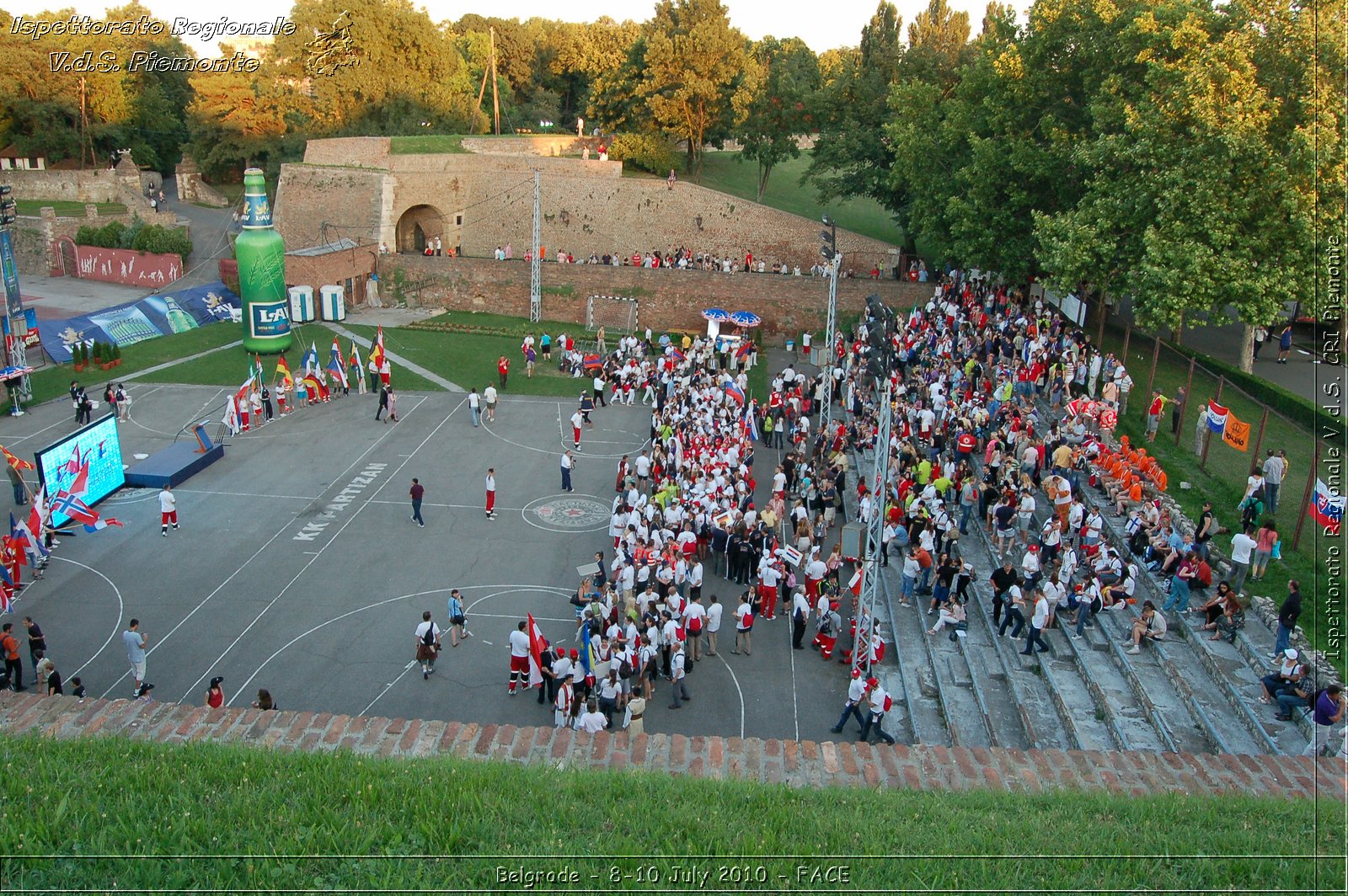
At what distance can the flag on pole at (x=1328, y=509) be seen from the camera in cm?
1412

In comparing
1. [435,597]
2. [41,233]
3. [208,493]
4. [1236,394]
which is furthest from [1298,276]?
[41,233]

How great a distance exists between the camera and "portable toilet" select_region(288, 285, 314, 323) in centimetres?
3938

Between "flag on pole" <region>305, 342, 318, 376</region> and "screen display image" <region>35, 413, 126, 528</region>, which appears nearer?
"screen display image" <region>35, 413, 126, 528</region>

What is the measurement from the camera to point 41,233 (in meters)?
48.1

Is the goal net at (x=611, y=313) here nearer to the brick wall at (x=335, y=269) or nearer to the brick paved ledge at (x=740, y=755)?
the brick wall at (x=335, y=269)

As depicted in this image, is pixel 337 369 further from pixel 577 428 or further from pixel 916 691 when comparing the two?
pixel 916 691

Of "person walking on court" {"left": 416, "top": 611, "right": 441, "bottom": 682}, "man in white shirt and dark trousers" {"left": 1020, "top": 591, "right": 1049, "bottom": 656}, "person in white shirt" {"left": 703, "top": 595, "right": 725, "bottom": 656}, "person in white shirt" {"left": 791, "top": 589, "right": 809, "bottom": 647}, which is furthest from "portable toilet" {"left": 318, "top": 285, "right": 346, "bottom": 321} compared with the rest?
"man in white shirt and dark trousers" {"left": 1020, "top": 591, "right": 1049, "bottom": 656}

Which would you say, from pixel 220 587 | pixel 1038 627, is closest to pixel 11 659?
pixel 220 587

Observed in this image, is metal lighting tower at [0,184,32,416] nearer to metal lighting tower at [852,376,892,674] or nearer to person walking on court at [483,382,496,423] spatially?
person walking on court at [483,382,496,423]

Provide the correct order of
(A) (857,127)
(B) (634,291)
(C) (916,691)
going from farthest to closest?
(B) (634,291) < (A) (857,127) < (C) (916,691)

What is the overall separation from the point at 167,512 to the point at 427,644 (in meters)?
8.57

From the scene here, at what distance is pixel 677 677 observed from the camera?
583 inches

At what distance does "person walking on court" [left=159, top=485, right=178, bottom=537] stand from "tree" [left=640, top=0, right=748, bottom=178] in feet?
111

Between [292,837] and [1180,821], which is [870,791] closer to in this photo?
[1180,821]
